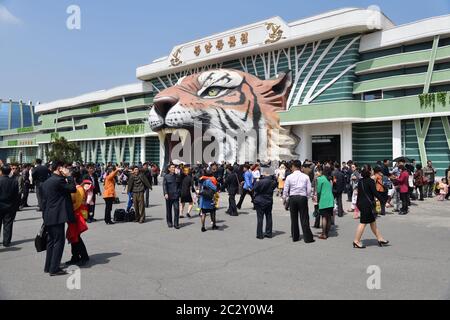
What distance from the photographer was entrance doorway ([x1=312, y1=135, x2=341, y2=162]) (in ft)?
76.0

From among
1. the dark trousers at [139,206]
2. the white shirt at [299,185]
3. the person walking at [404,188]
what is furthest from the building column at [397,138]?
the dark trousers at [139,206]

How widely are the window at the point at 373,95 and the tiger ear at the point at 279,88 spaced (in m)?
4.93

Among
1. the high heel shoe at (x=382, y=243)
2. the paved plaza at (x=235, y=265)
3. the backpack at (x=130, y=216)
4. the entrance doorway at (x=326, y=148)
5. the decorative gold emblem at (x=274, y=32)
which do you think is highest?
the decorative gold emblem at (x=274, y=32)

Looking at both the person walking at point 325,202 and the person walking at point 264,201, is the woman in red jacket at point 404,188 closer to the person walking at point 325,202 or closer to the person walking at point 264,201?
the person walking at point 325,202

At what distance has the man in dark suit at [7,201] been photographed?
7039mm

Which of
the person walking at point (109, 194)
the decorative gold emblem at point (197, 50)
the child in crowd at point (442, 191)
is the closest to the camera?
the person walking at point (109, 194)

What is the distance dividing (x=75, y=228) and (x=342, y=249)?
4612 mm

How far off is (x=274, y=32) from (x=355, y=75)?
20.5ft

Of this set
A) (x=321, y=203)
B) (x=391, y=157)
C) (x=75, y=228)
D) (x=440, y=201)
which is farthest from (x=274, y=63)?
(x=75, y=228)

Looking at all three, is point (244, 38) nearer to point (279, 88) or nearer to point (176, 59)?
point (279, 88)

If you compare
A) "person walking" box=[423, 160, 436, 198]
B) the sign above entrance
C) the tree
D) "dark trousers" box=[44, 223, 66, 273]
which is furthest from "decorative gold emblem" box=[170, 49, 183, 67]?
"dark trousers" box=[44, 223, 66, 273]

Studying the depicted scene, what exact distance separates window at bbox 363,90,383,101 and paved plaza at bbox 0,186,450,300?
15409 mm
